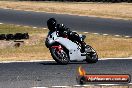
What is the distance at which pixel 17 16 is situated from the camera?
3856 cm

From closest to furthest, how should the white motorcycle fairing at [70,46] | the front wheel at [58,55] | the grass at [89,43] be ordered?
the front wheel at [58,55], the white motorcycle fairing at [70,46], the grass at [89,43]

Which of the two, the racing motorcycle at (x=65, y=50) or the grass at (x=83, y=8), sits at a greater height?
the racing motorcycle at (x=65, y=50)

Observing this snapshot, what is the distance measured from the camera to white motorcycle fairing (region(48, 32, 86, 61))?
16328 millimetres

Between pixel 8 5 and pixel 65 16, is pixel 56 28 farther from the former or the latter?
pixel 8 5

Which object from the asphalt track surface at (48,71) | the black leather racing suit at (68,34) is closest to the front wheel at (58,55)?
the asphalt track surface at (48,71)

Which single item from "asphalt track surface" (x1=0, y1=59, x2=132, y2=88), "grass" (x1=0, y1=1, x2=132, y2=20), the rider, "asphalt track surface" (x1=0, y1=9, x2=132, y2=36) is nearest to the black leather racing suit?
the rider

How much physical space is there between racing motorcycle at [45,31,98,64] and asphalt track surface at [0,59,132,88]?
0.21 metres

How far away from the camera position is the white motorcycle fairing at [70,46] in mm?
16328

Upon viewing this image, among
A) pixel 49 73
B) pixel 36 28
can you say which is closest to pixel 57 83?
pixel 49 73

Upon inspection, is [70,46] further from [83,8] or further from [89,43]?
[83,8]

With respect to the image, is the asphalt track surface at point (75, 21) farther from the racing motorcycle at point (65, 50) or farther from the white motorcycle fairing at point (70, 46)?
the white motorcycle fairing at point (70, 46)

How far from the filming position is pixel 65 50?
1661 cm

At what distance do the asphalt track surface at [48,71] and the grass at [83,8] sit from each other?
70.6 ft

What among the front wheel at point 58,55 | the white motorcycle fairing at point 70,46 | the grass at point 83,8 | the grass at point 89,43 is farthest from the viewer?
the grass at point 83,8
